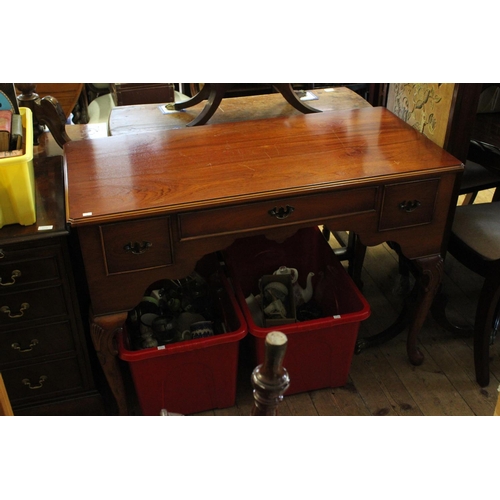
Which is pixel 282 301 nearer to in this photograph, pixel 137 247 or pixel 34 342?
pixel 137 247

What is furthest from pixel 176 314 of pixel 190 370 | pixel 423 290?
pixel 423 290

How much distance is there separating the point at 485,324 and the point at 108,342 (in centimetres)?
116

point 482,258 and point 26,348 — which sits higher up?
point 482,258

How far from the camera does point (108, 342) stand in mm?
1518

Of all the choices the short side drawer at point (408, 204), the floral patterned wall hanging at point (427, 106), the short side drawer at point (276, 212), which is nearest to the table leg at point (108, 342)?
the short side drawer at point (276, 212)

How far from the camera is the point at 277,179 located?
4.59 feet

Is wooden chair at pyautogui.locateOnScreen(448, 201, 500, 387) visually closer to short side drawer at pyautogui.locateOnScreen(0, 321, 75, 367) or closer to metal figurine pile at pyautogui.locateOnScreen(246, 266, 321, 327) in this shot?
metal figurine pile at pyautogui.locateOnScreen(246, 266, 321, 327)

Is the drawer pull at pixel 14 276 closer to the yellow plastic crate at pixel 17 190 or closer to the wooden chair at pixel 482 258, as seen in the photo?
the yellow plastic crate at pixel 17 190

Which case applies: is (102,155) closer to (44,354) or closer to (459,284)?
(44,354)

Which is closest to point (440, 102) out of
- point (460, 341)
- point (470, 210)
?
point (470, 210)

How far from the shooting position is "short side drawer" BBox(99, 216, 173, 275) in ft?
4.37

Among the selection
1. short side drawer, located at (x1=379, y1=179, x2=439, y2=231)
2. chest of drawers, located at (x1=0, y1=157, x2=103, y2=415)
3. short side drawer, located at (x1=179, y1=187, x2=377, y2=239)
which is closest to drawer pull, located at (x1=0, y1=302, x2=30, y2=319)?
chest of drawers, located at (x1=0, y1=157, x2=103, y2=415)

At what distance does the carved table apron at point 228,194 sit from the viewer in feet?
4.42
